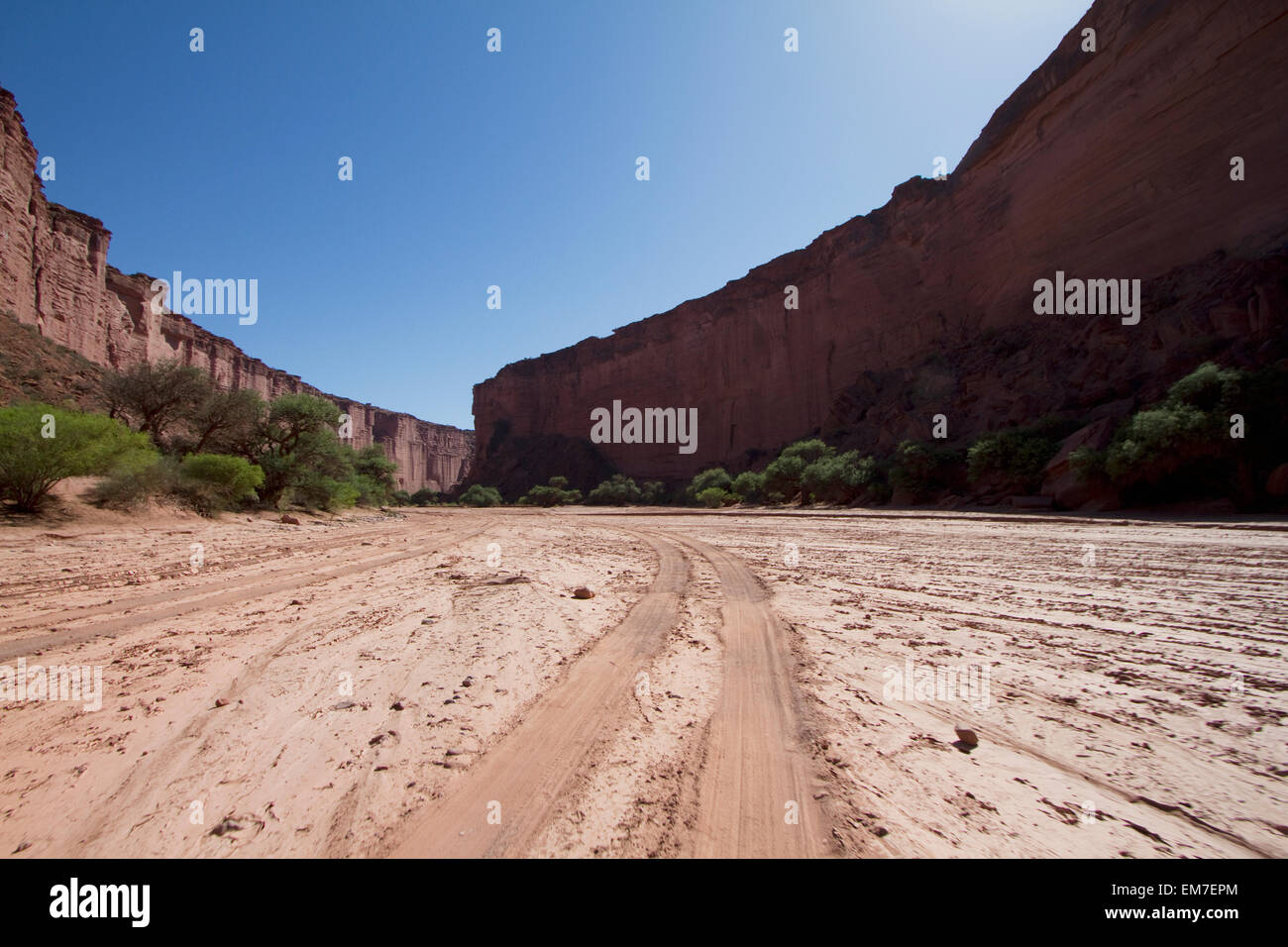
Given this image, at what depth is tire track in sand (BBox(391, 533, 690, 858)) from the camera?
1731 millimetres

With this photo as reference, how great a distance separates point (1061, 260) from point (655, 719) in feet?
120

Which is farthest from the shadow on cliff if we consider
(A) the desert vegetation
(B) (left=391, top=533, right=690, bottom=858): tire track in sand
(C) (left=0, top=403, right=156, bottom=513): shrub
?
(B) (left=391, top=533, right=690, bottom=858): tire track in sand

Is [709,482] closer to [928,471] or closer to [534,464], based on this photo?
[928,471]

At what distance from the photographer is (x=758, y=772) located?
2.23 metres

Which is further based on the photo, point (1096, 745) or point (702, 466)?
point (702, 466)

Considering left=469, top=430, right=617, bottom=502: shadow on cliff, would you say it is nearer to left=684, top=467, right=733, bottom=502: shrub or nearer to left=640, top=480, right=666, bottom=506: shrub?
left=640, top=480, right=666, bottom=506: shrub

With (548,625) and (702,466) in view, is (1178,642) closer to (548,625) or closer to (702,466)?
(548,625)

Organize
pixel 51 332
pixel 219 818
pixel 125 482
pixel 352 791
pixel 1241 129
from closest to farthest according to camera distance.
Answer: pixel 219 818 → pixel 352 791 → pixel 125 482 → pixel 1241 129 → pixel 51 332

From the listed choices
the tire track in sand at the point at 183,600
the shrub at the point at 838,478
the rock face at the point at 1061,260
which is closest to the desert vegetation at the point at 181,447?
the tire track in sand at the point at 183,600

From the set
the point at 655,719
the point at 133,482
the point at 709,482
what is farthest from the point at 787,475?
the point at 655,719

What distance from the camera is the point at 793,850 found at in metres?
1.71

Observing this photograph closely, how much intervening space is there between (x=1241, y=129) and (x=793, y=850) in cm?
3503

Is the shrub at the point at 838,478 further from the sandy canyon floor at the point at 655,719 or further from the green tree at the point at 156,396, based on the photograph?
the green tree at the point at 156,396
